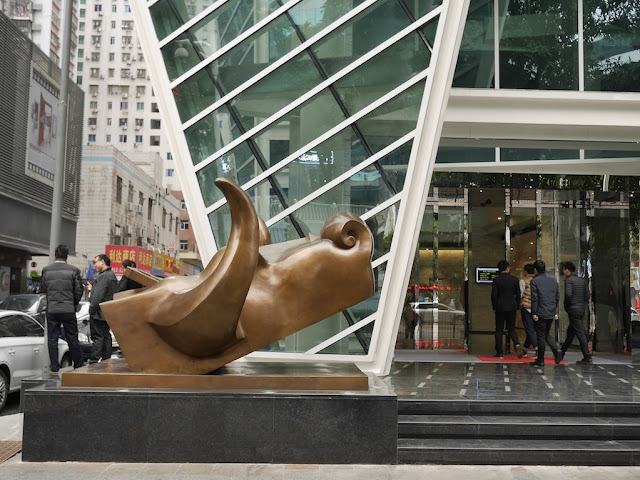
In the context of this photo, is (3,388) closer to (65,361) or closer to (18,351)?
(18,351)

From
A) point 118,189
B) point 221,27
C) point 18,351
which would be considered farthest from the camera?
point 118,189

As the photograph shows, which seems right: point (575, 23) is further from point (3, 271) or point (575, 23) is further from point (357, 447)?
point (3, 271)

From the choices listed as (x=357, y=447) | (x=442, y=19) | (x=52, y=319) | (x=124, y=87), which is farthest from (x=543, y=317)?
(x=124, y=87)

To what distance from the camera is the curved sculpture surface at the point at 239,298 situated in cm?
686

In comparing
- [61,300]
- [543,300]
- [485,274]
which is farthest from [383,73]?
[485,274]

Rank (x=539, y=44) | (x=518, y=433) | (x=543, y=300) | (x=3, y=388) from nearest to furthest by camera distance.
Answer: (x=518, y=433), (x=3, y=388), (x=543, y=300), (x=539, y=44)

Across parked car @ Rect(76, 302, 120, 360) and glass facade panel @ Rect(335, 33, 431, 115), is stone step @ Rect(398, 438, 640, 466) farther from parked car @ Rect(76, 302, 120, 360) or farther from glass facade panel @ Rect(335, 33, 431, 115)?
parked car @ Rect(76, 302, 120, 360)

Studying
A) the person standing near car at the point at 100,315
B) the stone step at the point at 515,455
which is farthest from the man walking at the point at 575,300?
the person standing near car at the point at 100,315

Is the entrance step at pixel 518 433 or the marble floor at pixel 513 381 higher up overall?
the marble floor at pixel 513 381

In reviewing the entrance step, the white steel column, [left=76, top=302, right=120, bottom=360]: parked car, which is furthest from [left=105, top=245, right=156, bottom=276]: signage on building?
the entrance step

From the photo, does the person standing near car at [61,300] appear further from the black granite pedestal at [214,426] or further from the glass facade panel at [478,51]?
the glass facade panel at [478,51]

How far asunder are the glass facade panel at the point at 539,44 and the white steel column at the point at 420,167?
3014mm

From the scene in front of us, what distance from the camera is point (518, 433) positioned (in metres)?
7.72

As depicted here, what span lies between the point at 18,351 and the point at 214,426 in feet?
17.6
